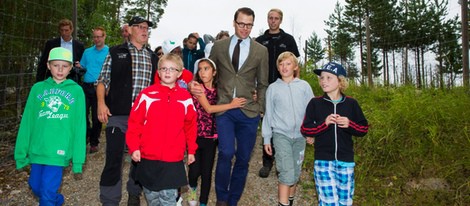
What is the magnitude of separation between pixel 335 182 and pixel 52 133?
2.72 meters

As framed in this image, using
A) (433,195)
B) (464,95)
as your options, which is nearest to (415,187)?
(433,195)

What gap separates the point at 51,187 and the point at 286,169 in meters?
2.32

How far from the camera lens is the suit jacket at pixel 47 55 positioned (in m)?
5.79

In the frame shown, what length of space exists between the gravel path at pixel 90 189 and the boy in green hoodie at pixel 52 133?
1437mm

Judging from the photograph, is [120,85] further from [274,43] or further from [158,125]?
[274,43]

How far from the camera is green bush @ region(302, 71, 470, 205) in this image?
4.78 metres

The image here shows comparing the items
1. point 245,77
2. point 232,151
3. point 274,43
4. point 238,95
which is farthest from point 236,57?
point 274,43

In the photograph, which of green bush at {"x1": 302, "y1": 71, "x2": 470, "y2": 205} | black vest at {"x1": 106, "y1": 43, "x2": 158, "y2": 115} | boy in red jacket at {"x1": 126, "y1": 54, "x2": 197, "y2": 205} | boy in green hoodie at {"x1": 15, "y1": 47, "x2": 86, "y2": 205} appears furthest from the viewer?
green bush at {"x1": 302, "y1": 71, "x2": 470, "y2": 205}

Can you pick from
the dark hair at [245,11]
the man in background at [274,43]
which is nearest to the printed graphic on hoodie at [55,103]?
the dark hair at [245,11]

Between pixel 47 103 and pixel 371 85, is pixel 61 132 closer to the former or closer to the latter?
pixel 47 103

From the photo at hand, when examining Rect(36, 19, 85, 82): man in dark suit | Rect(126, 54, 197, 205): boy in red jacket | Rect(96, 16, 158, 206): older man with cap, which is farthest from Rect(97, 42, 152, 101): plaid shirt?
Rect(36, 19, 85, 82): man in dark suit

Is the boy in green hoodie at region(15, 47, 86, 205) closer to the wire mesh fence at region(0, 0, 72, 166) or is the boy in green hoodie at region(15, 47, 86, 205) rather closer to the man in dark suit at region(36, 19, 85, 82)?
the man in dark suit at region(36, 19, 85, 82)

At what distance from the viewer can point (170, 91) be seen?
3322 millimetres

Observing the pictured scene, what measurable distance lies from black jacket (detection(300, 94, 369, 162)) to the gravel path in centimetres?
164
